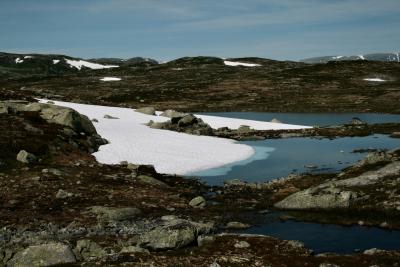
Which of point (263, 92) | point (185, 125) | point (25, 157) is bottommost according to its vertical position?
point (25, 157)

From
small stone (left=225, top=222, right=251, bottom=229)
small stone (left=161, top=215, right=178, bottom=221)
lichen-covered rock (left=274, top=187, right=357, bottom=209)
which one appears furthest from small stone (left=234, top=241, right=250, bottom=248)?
lichen-covered rock (left=274, top=187, right=357, bottom=209)

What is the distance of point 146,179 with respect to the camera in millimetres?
42312

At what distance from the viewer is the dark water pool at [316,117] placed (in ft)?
339

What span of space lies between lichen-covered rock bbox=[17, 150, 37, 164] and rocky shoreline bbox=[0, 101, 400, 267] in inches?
3.7

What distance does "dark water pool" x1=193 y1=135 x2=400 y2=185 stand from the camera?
48.3 m

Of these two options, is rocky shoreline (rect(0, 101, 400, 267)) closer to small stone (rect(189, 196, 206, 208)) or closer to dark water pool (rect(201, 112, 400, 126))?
small stone (rect(189, 196, 206, 208))

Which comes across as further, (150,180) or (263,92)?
(263,92)

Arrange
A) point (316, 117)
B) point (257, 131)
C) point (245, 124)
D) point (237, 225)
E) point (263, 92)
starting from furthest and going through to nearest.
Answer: point (263, 92) → point (316, 117) → point (245, 124) → point (257, 131) → point (237, 225)

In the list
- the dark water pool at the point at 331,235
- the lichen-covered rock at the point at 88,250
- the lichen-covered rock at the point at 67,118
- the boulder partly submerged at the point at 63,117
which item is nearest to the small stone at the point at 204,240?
the dark water pool at the point at 331,235

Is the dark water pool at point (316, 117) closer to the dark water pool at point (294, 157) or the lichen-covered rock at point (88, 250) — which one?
the dark water pool at point (294, 157)

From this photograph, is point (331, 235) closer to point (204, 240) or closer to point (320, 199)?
point (320, 199)

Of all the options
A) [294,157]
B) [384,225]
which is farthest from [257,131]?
[384,225]

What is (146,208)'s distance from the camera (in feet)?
112

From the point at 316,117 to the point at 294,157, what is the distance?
195 ft
